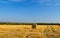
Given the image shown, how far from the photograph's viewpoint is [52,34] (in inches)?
417

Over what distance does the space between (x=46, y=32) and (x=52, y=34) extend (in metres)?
0.54

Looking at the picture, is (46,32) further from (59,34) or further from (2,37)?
(2,37)

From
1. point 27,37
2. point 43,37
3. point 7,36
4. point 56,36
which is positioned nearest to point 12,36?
point 7,36

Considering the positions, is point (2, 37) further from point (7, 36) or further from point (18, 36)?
point (18, 36)

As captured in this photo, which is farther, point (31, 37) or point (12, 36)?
point (12, 36)

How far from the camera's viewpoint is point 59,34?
10.8m

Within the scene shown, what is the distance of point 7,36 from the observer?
34.4ft

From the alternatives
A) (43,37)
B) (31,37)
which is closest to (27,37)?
(31,37)

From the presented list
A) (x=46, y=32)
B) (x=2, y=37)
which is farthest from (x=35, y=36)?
(x=2, y=37)

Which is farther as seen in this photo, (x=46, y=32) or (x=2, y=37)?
(x=46, y=32)

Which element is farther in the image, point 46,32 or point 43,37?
point 46,32

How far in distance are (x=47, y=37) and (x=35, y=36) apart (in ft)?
2.31

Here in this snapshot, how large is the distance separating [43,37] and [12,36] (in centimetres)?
192

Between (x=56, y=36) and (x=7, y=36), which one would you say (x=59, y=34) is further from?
(x=7, y=36)
